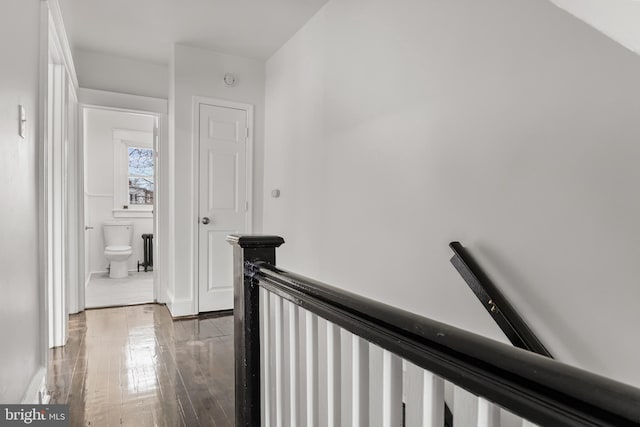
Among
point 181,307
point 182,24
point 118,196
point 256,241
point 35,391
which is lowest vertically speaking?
point 181,307

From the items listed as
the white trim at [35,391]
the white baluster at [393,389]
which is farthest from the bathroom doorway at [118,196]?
the white baluster at [393,389]

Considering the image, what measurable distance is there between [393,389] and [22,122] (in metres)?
1.67

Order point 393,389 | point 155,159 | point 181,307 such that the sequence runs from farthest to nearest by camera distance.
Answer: point 155,159
point 181,307
point 393,389

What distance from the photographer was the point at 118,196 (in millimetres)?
6324

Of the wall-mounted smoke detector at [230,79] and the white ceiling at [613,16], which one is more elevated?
the wall-mounted smoke detector at [230,79]

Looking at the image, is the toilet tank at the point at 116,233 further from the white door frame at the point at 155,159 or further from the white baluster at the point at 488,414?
the white baluster at the point at 488,414

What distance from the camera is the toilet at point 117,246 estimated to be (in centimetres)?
574

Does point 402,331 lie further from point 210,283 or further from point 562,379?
point 210,283

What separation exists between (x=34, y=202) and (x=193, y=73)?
246 cm

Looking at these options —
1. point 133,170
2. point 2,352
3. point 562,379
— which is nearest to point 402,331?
point 562,379

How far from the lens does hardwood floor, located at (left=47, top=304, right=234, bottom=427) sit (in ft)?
6.45

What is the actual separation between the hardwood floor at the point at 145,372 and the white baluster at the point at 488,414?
1738mm

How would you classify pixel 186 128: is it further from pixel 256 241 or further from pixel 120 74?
pixel 256 241

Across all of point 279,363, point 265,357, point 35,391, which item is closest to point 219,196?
point 35,391
